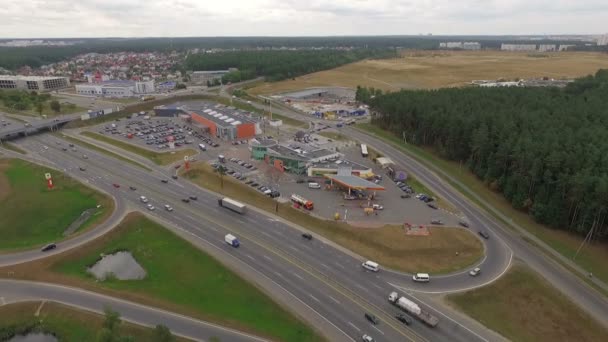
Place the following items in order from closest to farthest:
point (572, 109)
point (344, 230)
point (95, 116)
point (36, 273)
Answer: point (36, 273) < point (344, 230) < point (572, 109) < point (95, 116)

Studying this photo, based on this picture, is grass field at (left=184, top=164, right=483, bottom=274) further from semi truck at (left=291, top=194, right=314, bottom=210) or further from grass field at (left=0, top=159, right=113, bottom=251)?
grass field at (left=0, top=159, right=113, bottom=251)

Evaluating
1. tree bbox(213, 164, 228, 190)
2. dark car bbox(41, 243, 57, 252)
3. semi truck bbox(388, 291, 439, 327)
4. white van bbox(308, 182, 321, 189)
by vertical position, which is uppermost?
tree bbox(213, 164, 228, 190)

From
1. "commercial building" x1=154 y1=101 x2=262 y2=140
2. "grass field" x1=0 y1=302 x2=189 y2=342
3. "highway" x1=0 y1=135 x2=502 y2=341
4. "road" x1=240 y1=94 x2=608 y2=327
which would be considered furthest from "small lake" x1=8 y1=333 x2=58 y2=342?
"commercial building" x1=154 y1=101 x2=262 y2=140

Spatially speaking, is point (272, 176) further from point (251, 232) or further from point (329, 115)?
point (329, 115)

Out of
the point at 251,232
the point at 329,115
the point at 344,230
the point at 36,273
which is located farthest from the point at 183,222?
the point at 329,115

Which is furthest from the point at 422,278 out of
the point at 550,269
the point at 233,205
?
the point at 233,205

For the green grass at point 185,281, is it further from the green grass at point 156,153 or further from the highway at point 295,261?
the green grass at point 156,153
